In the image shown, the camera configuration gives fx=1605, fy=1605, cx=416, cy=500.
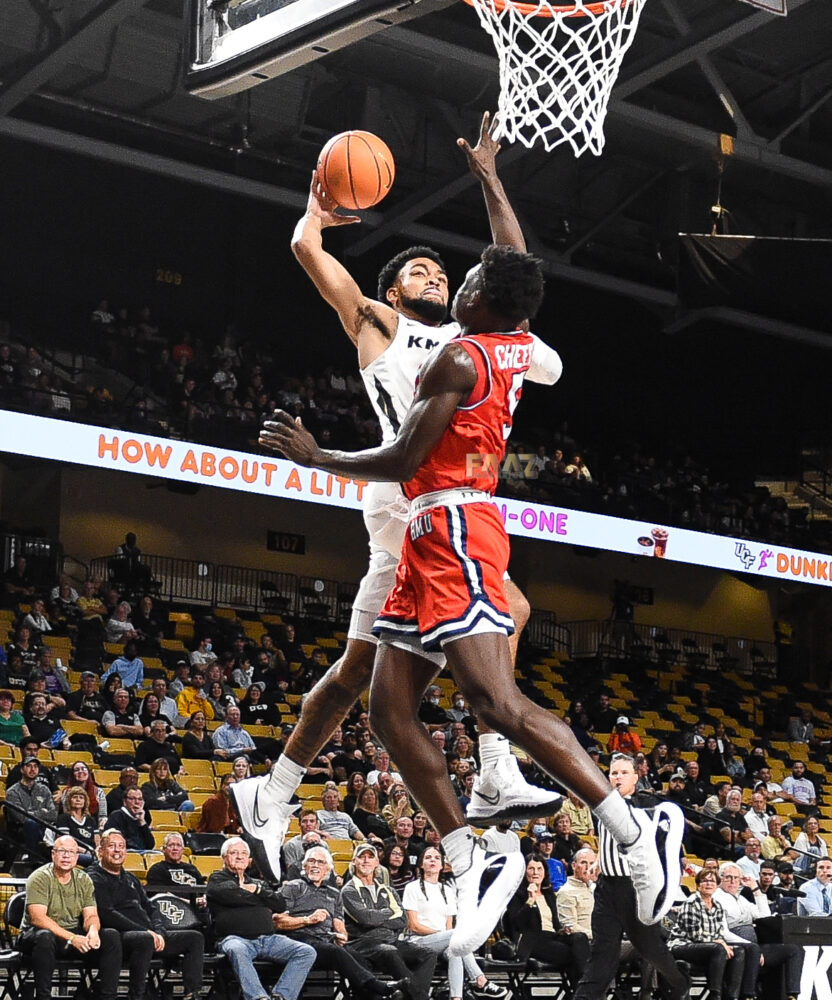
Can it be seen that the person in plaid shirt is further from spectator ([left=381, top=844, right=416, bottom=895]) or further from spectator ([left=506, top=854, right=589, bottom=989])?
spectator ([left=381, top=844, right=416, bottom=895])

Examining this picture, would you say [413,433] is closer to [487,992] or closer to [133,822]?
[487,992]

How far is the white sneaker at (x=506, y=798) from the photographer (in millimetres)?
4844

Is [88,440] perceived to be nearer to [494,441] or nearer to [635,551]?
[635,551]

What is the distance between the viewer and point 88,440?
58.0ft

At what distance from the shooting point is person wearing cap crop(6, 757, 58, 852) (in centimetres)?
1231

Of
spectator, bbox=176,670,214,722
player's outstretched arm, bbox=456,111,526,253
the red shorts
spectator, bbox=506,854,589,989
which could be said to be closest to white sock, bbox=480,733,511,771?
the red shorts

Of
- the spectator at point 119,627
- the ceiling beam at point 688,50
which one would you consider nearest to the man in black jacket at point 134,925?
the spectator at point 119,627

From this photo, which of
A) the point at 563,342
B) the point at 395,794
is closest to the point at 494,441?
the point at 395,794

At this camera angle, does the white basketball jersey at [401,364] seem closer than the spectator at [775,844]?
Yes

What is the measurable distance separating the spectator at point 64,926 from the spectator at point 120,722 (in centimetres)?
528

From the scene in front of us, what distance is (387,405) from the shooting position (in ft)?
18.3

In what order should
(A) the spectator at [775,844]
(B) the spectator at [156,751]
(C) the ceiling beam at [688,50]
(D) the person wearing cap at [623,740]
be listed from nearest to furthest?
(B) the spectator at [156,751] → (A) the spectator at [775,844] → (C) the ceiling beam at [688,50] → (D) the person wearing cap at [623,740]

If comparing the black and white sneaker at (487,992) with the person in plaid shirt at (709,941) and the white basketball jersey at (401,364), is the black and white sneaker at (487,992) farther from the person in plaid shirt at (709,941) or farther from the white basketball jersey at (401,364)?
the white basketball jersey at (401,364)

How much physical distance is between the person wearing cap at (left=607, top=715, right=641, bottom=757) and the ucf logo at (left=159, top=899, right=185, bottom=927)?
30.2ft
